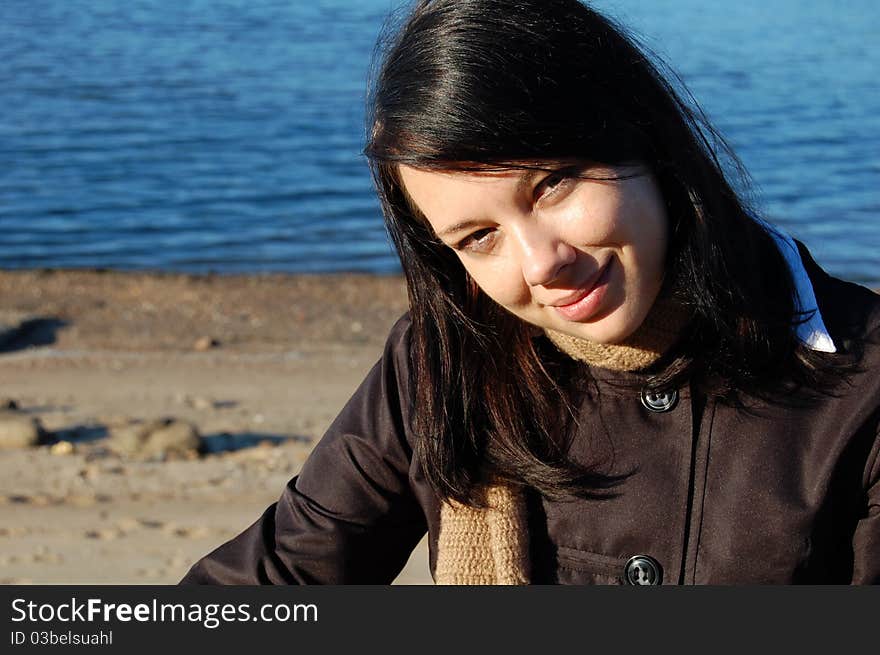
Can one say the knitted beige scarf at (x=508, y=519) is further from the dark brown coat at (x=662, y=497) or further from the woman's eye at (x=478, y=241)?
the woman's eye at (x=478, y=241)

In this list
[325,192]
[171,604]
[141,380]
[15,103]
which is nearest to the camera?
[171,604]

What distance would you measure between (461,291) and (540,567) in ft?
1.56

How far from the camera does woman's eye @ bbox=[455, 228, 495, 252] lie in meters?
1.85

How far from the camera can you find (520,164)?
1765mm

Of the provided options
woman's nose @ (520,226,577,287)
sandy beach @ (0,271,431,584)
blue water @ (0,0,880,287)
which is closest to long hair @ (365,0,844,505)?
woman's nose @ (520,226,577,287)

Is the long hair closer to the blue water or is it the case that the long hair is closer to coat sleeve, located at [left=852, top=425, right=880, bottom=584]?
coat sleeve, located at [left=852, top=425, right=880, bottom=584]

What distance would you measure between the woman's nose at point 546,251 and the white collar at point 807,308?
1.42ft

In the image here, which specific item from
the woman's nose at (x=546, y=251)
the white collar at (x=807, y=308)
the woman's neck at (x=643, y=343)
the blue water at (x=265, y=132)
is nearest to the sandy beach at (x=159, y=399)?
the blue water at (x=265, y=132)

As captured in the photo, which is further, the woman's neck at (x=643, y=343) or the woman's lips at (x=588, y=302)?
the woman's neck at (x=643, y=343)

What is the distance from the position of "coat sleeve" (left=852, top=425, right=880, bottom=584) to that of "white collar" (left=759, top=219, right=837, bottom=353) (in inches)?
6.5

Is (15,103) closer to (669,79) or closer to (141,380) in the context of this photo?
(141,380)

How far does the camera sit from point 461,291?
2.11 meters

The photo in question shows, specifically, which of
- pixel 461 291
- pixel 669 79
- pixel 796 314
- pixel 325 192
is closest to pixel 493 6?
pixel 669 79

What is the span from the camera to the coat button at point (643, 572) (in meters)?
2.01
